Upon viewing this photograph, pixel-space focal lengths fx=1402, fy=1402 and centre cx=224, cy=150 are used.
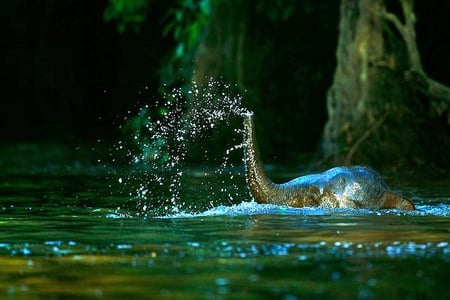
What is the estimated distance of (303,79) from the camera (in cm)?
2667

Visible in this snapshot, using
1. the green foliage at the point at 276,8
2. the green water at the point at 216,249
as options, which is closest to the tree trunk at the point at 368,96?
the green foliage at the point at 276,8

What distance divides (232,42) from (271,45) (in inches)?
61.7

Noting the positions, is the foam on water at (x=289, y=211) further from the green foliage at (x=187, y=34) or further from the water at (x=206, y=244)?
the green foliage at (x=187, y=34)

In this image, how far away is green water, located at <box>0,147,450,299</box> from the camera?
8367 mm

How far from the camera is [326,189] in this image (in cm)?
1375

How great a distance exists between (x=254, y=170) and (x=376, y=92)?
Answer: 7.46 m

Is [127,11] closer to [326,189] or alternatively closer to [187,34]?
[187,34]

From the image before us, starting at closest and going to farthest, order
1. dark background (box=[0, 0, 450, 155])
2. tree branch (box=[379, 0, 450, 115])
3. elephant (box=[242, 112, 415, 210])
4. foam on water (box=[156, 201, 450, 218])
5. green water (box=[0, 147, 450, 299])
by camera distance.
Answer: green water (box=[0, 147, 450, 299]) < foam on water (box=[156, 201, 450, 218]) < elephant (box=[242, 112, 415, 210]) < tree branch (box=[379, 0, 450, 115]) < dark background (box=[0, 0, 450, 155])

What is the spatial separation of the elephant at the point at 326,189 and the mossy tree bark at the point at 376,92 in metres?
6.58

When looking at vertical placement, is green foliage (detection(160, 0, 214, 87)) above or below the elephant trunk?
above

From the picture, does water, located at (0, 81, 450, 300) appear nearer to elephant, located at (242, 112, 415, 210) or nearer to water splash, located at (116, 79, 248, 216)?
elephant, located at (242, 112, 415, 210)

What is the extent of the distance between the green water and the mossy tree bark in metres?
4.51

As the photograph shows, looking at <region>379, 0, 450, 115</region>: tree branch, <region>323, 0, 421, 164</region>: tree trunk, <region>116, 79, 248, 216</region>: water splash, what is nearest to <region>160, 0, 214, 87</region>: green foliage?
<region>116, 79, 248, 216</region>: water splash

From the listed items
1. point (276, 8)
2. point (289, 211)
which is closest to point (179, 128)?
point (276, 8)
